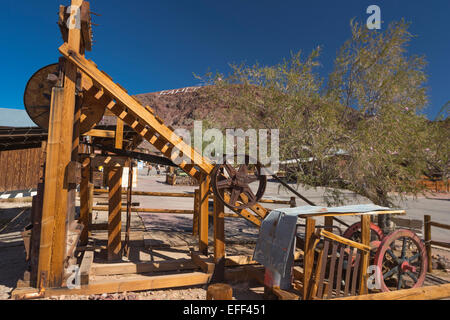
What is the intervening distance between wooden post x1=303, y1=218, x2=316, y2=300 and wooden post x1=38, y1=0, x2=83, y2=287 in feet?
11.7

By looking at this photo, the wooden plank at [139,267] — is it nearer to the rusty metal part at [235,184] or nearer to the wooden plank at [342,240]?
the rusty metal part at [235,184]

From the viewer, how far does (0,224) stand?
8.63m

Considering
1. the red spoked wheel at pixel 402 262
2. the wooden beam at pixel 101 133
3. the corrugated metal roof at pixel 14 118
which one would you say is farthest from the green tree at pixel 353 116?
the corrugated metal roof at pixel 14 118

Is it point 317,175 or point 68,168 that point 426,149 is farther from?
point 68,168

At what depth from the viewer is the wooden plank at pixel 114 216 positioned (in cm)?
573

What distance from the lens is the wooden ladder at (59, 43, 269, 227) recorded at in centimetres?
409

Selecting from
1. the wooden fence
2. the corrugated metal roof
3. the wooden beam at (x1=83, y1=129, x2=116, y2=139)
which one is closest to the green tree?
the wooden beam at (x1=83, y1=129, x2=116, y2=139)

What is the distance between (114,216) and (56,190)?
6.56ft

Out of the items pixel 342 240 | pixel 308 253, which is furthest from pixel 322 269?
pixel 342 240

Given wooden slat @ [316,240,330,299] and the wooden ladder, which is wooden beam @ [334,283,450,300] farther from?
the wooden ladder

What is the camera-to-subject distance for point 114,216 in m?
5.79

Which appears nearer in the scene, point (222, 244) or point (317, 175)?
point (222, 244)
